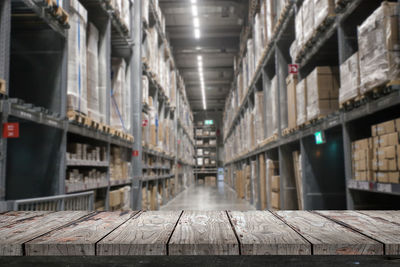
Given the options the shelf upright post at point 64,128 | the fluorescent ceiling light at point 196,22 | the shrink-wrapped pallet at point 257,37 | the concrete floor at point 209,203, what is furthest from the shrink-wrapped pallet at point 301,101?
the fluorescent ceiling light at point 196,22

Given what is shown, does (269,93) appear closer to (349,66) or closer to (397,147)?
(349,66)

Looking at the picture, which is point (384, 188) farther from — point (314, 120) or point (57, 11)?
point (57, 11)

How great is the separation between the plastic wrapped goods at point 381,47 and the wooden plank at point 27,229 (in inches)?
91.5

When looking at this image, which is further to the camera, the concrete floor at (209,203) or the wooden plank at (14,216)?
the concrete floor at (209,203)

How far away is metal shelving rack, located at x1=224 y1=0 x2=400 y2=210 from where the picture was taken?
3.51 meters

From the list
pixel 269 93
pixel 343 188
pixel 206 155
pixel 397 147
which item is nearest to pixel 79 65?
pixel 397 147

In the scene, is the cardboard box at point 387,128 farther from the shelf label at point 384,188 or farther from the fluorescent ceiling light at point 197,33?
the fluorescent ceiling light at point 197,33

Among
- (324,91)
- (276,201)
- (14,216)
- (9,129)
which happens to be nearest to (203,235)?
(14,216)

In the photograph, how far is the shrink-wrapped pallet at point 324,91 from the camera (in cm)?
440

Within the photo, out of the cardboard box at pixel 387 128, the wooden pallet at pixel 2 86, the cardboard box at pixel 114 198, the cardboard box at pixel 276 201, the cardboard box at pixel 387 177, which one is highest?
the wooden pallet at pixel 2 86

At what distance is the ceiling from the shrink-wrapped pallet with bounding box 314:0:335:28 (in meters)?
8.30

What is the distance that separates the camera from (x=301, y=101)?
5051mm

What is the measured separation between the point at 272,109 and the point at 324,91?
9.35 ft

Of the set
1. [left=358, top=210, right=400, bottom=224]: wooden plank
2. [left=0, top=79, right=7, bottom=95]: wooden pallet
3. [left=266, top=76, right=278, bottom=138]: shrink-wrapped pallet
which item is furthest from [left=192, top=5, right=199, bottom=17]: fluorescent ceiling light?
[left=358, top=210, right=400, bottom=224]: wooden plank
